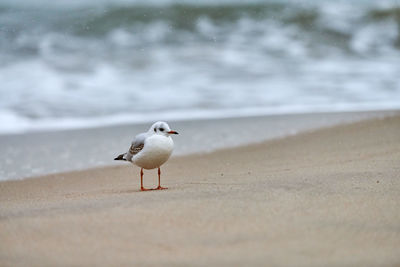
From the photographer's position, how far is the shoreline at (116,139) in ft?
20.7

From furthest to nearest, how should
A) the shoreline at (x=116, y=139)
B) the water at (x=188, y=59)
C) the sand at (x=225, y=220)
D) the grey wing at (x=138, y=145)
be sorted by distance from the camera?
the water at (x=188, y=59) < the shoreline at (x=116, y=139) < the grey wing at (x=138, y=145) < the sand at (x=225, y=220)

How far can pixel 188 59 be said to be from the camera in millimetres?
11172

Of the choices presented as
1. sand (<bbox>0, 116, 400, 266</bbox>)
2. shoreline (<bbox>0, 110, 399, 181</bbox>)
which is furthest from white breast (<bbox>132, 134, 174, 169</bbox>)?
shoreline (<bbox>0, 110, 399, 181</bbox>)

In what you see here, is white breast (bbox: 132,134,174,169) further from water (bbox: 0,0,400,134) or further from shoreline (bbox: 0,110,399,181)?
water (bbox: 0,0,400,134)

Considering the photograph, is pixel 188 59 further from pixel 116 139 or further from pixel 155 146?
pixel 155 146

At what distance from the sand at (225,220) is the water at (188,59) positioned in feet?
10.7

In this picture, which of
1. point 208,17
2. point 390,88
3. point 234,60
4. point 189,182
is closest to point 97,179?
point 189,182

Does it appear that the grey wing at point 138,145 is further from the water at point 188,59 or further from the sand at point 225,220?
the water at point 188,59

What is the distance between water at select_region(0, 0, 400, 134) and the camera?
846 centimetres

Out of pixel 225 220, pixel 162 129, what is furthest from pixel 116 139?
pixel 225 220

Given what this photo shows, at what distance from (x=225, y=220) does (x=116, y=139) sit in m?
3.84

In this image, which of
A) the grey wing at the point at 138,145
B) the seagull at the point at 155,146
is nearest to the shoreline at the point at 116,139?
the grey wing at the point at 138,145

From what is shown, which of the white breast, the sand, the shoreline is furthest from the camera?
the shoreline

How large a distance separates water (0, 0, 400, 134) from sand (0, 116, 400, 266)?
3.28 metres
